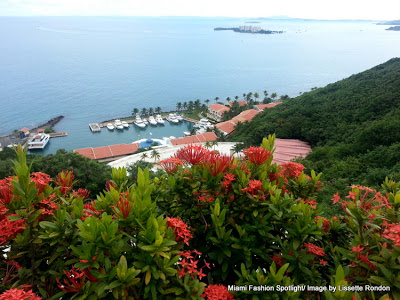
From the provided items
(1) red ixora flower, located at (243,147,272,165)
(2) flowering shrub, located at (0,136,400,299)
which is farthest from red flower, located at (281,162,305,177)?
(1) red ixora flower, located at (243,147,272,165)

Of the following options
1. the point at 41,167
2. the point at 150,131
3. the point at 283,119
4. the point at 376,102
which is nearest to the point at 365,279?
the point at 41,167

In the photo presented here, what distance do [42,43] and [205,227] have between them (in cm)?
11728

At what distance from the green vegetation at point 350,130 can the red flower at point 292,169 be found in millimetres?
6284

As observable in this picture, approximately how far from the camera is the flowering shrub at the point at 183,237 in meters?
1.53

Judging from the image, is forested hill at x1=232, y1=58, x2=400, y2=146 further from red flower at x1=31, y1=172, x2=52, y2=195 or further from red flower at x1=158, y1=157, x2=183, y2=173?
red flower at x1=31, y1=172, x2=52, y2=195

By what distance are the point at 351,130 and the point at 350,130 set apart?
0.22 feet

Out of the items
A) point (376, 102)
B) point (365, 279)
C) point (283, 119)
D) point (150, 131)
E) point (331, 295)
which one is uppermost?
point (331, 295)

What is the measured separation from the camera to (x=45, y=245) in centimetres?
181

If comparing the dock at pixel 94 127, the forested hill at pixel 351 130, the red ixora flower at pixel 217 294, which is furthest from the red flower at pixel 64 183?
the dock at pixel 94 127

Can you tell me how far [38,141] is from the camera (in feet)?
96.4

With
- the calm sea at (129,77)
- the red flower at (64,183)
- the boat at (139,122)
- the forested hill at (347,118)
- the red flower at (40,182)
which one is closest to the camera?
the red flower at (40,182)

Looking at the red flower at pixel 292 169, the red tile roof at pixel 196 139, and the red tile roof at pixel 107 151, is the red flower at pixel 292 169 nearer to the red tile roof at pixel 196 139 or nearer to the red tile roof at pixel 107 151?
the red tile roof at pixel 196 139

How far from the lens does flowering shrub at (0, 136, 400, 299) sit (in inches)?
60.4

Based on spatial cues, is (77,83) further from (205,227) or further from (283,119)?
(205,227)
